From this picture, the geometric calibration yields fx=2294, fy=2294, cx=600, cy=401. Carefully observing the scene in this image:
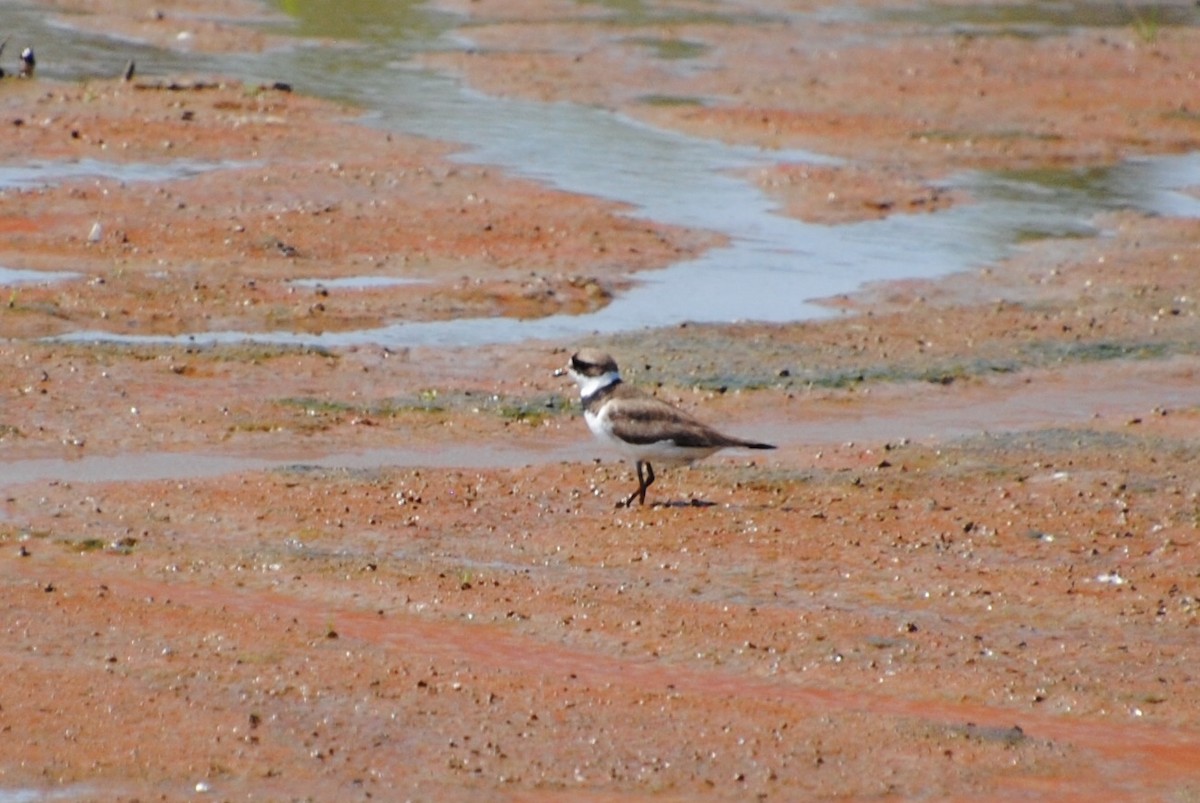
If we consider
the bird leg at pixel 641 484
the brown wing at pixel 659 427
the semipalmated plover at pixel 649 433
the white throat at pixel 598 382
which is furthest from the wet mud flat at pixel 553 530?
the white throat at pixel 598 382

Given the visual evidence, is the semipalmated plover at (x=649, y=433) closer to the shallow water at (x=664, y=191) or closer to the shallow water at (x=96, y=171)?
the shallow water at (x=664, y=191)

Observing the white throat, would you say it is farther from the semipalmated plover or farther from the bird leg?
the bird leg

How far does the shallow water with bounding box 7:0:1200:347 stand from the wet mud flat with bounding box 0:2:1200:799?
46 centimetres

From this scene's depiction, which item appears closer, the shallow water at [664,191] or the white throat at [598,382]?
the white throat at [598,382]

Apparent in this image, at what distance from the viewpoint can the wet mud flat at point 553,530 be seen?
8.52 meters

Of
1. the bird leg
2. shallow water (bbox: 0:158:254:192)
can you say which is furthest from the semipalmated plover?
shallow water (bbox: 0:158:254:192)

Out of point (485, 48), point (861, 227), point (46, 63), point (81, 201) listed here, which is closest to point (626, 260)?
point (861, 227)

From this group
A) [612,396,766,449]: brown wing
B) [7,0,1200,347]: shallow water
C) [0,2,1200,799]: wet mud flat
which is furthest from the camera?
[7,0,1200,347]: shallow water

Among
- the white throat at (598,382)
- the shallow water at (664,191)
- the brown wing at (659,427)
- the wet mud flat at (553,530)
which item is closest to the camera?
the wet mud flat at (553,530)

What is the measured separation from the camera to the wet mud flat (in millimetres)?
8516

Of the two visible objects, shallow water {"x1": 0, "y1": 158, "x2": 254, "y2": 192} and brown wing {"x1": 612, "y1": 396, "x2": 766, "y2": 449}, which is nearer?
brown wing {"x1": 612, "y1": 396, "x2": 766, "y2": 449}

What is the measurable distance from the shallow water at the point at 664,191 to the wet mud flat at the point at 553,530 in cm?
46

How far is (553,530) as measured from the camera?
11.4 m

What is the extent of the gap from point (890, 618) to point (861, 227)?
1128cm
